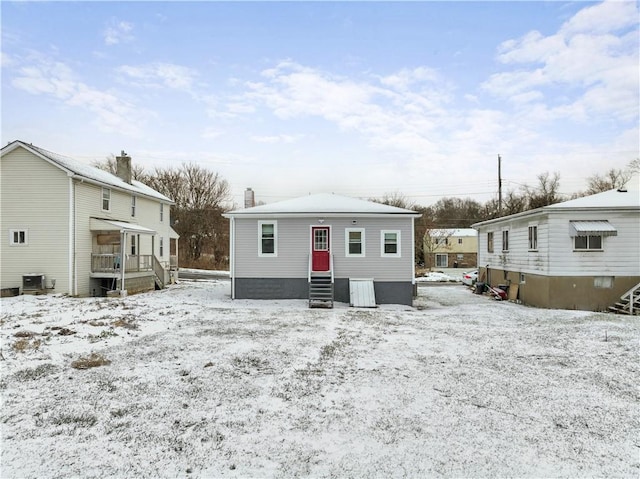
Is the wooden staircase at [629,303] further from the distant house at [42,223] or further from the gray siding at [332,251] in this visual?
the distant house at [42,223]

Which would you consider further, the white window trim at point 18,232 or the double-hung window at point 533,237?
the white window trim at point 18,232

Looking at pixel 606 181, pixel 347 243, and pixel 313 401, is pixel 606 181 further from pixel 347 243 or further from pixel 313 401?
pixel 313 401

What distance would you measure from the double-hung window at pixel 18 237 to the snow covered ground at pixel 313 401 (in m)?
8.26

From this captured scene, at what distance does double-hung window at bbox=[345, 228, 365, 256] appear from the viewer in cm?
1596

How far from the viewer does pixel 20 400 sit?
200 inches

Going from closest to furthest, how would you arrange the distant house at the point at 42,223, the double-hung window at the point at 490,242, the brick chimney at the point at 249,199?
the distant house at the point at 42,223, the brick chimney at the point at 249,199, the double-hung window at the point at 490,242

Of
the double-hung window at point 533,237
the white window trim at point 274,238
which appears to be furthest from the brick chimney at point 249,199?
the double-hung window at point 533,237

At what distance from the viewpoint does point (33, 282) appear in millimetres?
16156

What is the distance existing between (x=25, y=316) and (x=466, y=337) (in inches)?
496

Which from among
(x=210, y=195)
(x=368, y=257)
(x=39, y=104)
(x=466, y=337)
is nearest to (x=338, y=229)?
(x=368, y=257)

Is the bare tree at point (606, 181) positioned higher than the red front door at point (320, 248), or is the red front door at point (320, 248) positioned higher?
the bare tree at point (606, 181)

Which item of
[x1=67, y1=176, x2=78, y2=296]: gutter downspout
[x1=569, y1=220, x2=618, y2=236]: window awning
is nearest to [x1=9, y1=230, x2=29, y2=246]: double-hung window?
[x1=67, y1=176, x2=78, y2=296]: gutter downspout

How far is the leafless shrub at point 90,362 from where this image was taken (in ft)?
21.4

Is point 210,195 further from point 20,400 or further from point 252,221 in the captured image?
point 20,400
